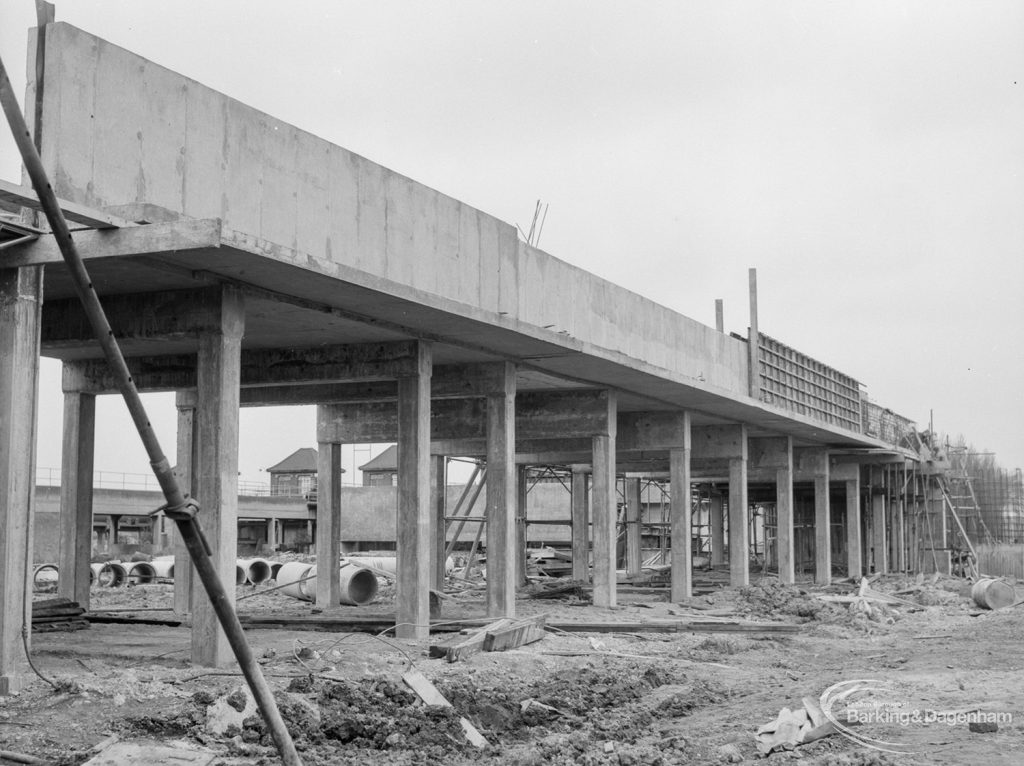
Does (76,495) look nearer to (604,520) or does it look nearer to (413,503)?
(413,503)

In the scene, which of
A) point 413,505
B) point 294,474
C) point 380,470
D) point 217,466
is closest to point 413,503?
point 413,505

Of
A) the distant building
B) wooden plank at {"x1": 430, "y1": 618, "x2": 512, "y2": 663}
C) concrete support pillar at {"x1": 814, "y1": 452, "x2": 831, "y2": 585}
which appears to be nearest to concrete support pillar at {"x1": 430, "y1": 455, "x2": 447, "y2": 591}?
wooden plank at {"x1": 430, "y1": 618, "x2": 512, "y2": 663}

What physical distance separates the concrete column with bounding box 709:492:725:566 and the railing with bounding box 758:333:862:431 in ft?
43.7

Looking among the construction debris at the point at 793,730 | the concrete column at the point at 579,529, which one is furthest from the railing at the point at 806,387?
the construction debris at the point at 793,730

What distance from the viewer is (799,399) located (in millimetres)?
33219

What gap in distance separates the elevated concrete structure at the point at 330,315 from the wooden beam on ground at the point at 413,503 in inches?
1.3

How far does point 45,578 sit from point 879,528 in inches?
1191

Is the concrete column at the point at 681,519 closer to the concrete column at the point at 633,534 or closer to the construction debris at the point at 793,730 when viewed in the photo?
the concrete column at the point at 633,534

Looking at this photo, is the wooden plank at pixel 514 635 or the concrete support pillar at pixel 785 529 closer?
the wooden plank at pixel 514 635

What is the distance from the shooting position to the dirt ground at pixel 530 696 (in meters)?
8.97

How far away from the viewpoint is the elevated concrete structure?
37.5 feet

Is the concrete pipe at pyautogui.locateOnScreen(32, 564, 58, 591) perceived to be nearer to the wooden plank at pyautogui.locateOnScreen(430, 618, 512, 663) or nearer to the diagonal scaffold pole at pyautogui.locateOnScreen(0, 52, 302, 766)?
the wooden plank at pyautogui.locateOnScreen(430, 618, 512, 663)

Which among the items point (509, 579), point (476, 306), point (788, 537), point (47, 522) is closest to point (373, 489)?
point (47, 522)

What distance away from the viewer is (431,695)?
10.7 metres
